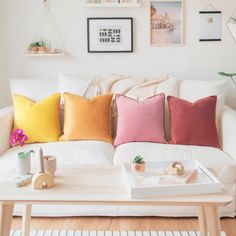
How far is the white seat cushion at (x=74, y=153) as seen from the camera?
2.74m

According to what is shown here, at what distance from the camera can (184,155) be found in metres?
2.78

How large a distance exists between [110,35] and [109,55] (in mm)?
185

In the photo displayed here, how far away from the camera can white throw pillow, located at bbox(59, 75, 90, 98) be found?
335 centimetres

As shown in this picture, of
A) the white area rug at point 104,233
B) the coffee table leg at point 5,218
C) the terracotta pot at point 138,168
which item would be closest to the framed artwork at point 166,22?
the white area rug at point 104,233

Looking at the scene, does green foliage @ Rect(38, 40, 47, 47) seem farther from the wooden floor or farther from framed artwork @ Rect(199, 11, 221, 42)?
the wooden floor

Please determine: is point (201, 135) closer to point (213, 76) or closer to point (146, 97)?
point (146, 97)

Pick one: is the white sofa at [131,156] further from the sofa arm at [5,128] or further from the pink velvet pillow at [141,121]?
the pink velvet pillow at [141,121]

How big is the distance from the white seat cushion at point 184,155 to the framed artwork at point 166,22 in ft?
3.95

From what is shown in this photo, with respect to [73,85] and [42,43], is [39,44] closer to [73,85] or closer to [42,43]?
[42,43]

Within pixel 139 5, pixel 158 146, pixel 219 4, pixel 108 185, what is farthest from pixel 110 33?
pixel 108 185

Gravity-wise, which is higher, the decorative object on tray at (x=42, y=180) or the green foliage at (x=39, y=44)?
the green foliage at (x=39, y=44)

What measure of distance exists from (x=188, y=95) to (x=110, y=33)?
98cm

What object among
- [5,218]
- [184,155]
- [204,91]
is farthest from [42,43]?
[5,218]

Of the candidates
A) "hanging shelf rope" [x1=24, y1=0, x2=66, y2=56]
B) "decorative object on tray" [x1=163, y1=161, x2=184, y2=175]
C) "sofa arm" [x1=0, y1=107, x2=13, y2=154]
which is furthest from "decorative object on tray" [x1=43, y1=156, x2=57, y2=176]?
"hanging shelf rope" [x1=24, y1=0, x2=66, y2=56]
